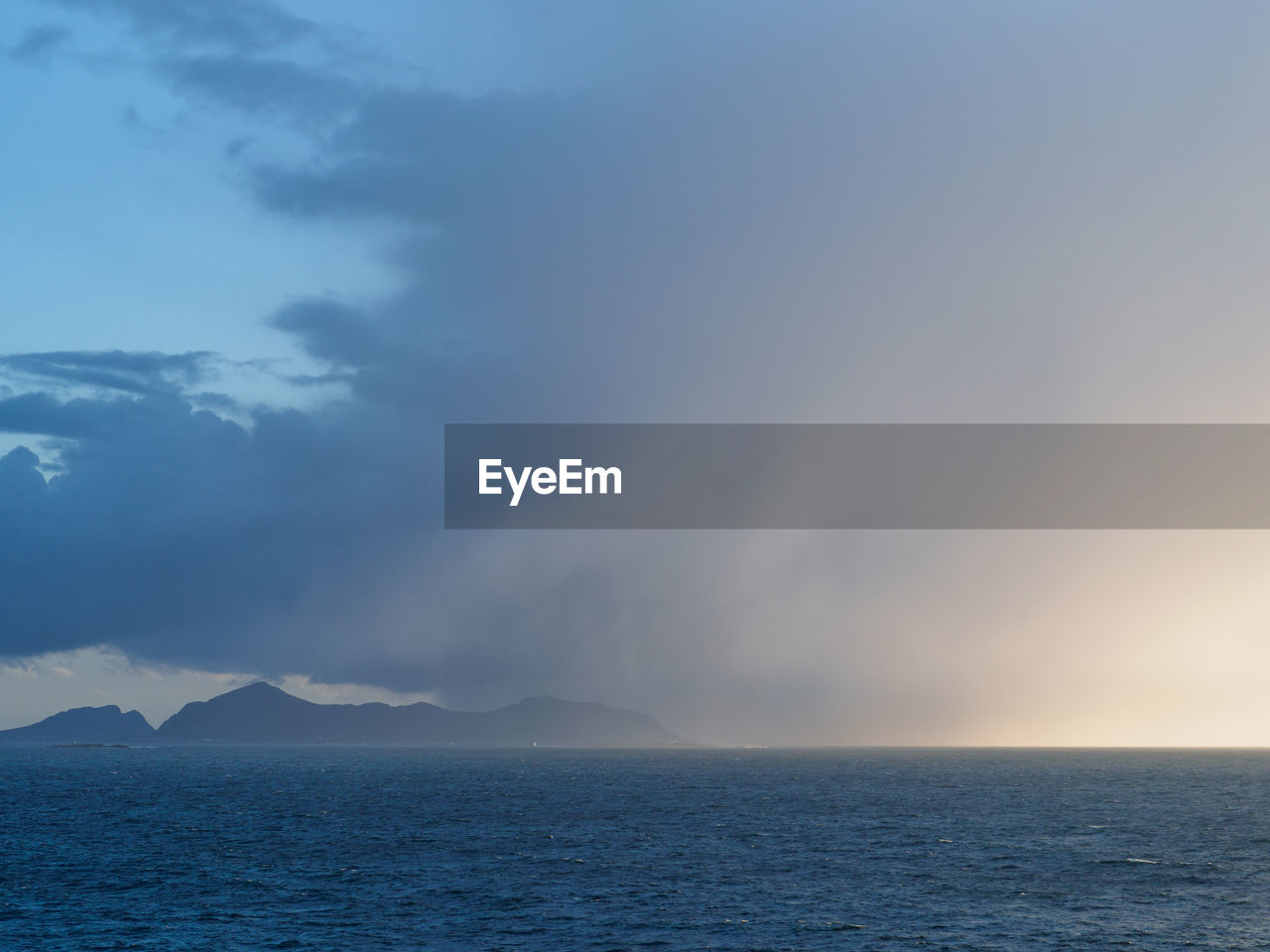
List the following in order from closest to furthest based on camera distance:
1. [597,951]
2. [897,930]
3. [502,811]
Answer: [597,951]
[897,930]
[502,811]

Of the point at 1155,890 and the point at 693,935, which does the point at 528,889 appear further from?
the point at 1155,890

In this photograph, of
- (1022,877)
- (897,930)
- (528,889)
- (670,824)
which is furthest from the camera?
(670,824)

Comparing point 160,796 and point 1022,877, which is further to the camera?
point 160,796

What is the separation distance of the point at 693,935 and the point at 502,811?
93.7m

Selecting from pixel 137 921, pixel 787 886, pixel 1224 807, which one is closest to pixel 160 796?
pixel 137 921

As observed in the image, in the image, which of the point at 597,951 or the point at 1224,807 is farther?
the point at 1224,807

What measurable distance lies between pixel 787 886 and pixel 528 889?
2416 centimetres

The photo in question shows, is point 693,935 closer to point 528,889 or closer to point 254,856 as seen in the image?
point 528,889

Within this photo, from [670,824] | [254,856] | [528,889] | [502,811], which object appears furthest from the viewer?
[502,811]

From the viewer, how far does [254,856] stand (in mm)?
110500

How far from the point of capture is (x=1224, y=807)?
17438cm

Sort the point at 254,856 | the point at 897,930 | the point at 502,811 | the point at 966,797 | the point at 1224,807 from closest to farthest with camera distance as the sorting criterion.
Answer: the point at 897,930
the point at 254,856
the point at 502,811
the point at 1224,807
the point at 966,797

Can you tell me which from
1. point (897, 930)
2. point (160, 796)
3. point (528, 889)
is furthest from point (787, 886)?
point (160, 796)

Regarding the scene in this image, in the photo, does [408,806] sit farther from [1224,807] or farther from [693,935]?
[1224,807]
